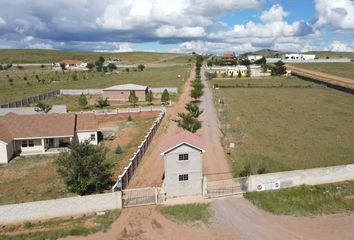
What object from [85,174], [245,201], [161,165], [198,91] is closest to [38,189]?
[85,174]

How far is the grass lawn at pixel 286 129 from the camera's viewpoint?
31391 mm

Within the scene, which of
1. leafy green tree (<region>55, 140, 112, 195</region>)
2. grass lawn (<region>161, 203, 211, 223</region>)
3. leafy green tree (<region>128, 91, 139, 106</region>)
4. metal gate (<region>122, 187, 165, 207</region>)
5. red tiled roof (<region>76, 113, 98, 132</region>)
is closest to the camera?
grass lawn (<region>161, 203, 211, 223</region>)

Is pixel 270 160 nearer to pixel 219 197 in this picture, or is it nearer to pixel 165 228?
pixel 219 197

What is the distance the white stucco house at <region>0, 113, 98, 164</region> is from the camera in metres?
35.4

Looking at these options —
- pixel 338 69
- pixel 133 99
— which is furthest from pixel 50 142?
pixel 338 69

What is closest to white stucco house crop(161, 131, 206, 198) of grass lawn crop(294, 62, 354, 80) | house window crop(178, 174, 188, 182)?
house window crop(178, 174, 188, 182)

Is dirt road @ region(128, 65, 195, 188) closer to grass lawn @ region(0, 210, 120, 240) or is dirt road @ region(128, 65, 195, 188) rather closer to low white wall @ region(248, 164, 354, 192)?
grass lawn @ region(0, 210, 120, 240)

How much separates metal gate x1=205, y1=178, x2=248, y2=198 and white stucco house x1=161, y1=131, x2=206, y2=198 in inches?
31.2

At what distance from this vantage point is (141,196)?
2356 centimetres

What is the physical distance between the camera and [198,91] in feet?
209

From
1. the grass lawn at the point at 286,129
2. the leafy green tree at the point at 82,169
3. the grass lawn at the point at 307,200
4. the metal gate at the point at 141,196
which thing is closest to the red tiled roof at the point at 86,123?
the grass lawn at the point at 286,129

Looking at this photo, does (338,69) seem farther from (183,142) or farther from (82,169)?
(82,169)

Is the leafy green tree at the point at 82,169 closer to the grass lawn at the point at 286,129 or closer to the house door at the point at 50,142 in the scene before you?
the grass lawn at the point at 286,129

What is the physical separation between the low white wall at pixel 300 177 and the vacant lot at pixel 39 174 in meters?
10.6
